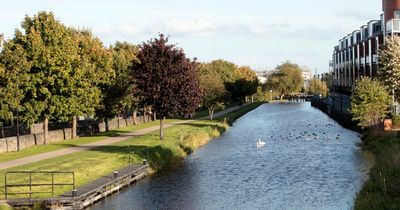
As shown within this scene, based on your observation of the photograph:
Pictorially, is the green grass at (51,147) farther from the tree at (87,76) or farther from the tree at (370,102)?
the tree at (370,102)

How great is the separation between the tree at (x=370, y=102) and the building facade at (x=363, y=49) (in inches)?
228

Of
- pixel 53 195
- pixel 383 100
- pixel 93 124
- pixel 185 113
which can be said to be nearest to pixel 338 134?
pixel 383 100

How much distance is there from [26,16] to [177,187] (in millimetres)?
25911

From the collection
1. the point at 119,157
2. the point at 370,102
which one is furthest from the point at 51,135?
the point at 370,102

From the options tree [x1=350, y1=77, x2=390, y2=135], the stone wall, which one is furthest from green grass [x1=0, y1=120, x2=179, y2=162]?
tree [x1=350, y1=77, x2=390, y2=135]

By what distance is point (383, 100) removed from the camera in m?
62.1

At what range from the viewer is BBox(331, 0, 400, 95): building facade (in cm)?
8819

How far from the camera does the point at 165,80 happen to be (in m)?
52.3

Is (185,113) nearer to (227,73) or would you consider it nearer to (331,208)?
(331,208)

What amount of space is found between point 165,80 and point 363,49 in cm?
6615

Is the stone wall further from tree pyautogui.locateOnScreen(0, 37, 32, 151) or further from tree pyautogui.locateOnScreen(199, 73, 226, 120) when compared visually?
tree pyautogui.locateOnScreen(199, 73, 226, 120)

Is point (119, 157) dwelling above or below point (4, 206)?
above

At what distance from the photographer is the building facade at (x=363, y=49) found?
88188mm

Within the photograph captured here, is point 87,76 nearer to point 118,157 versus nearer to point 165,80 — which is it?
point 165,80
